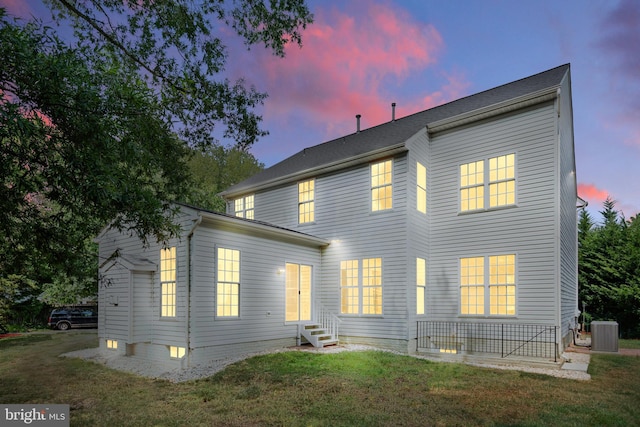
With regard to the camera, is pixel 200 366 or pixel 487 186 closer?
pixel 200 366

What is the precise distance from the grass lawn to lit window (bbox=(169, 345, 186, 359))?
1236 millimetres

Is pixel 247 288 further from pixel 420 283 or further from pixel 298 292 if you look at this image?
pixel 420 283

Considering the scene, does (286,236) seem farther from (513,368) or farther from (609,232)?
(609,232)

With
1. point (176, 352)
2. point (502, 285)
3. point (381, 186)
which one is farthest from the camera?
point (381, 186)

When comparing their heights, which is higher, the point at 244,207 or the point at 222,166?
the point at 222,166

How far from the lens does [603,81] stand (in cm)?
1684

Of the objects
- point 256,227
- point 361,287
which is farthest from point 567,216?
point 256,227

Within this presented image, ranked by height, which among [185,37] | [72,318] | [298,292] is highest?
[185,37]

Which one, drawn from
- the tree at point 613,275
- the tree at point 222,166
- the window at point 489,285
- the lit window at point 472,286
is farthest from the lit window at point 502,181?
the tree at point 222,166

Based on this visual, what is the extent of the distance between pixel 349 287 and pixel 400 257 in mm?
2210

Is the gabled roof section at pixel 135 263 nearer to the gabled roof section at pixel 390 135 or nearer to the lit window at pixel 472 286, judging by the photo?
the gabled roof section at pixel 390 135

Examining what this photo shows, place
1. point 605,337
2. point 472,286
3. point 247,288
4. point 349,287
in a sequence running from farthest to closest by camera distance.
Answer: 1. point 349,287
2. point 605,337
3. point 472,286
4. point 247,288

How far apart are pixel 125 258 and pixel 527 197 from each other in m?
11.0

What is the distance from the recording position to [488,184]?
38.2 ft
